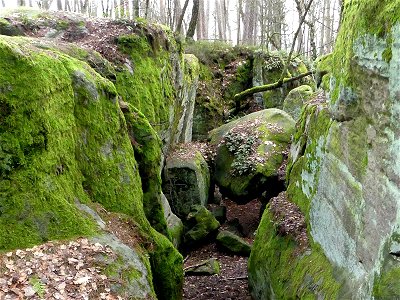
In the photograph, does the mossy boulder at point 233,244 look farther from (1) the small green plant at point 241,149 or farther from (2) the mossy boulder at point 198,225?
(1) the small green plant at point 241,149

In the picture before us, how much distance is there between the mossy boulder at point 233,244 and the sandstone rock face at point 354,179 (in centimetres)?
395

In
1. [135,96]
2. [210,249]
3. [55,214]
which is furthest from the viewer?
[210,249]

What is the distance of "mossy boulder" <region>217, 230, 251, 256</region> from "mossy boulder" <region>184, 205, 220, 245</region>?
548 mm

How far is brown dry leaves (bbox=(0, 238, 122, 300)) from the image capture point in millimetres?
4742

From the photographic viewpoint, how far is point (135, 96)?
12.9 meters

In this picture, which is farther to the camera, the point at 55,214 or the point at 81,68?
the point at 81,68

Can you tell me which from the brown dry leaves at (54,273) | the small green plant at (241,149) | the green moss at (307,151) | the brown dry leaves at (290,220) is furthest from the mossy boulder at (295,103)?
the brown dry leaves at (54,273)

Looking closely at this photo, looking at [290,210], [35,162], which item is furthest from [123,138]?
[290,210]

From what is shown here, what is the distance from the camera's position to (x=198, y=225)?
14.1 m

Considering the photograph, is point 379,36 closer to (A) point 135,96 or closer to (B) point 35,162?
(B) point 35,162

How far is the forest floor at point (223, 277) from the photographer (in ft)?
35.9

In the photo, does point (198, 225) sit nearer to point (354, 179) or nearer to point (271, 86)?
point (271, 86)

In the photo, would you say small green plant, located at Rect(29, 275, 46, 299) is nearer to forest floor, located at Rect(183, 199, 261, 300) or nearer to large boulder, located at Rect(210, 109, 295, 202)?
forest floor, located at Rect(183, 199, 261, 300)

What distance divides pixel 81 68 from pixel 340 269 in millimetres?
5940
